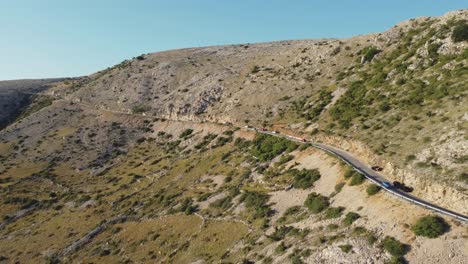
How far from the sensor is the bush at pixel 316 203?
45.5 metres

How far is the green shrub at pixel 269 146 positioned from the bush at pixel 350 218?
26808 millimetres

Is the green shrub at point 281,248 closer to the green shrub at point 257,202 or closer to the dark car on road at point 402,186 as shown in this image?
the green shrub at point 257,202

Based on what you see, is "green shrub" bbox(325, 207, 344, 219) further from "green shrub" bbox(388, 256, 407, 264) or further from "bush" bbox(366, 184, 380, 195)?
"green shrub" bbox(388, 256, 407, 264)

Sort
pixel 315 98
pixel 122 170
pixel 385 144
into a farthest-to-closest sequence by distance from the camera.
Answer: pixel 122 170, pixel 315 98, pixel 385 144

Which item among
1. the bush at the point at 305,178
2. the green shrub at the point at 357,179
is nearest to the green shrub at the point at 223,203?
the bush at the point at 305,178

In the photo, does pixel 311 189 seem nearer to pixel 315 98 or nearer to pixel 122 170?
pixel 315 98

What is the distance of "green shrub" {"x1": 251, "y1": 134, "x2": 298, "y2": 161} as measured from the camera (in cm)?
6875

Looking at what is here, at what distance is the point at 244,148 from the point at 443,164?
136 feet

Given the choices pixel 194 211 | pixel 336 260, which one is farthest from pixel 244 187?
pixel 336 260

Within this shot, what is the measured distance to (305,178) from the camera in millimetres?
54031

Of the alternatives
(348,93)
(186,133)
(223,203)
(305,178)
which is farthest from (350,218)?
(186,133)

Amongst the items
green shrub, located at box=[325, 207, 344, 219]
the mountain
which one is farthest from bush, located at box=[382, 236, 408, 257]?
green shrub, located at box=[325, 207, 344, 219]

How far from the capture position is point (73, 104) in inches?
5650

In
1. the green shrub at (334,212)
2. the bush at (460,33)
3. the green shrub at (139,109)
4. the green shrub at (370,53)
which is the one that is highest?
the bush at (460,33)
